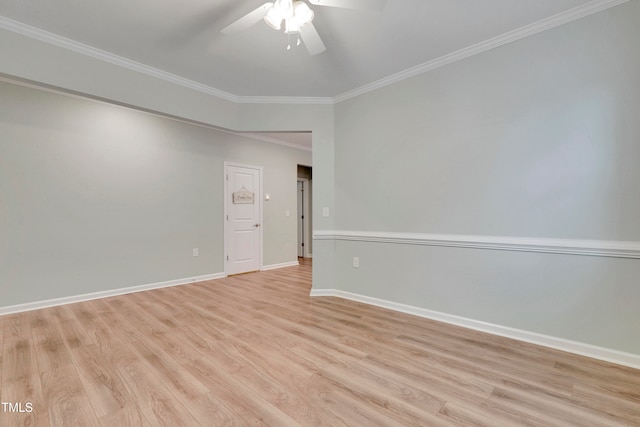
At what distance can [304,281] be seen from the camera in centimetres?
484

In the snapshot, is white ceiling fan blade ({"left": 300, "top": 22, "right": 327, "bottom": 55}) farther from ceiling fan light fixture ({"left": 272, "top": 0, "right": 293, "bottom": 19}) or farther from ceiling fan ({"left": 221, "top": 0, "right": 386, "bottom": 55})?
ceiling fan light fixture ({"left": 272, "top": 0, "right": 293, "bottom": 19})

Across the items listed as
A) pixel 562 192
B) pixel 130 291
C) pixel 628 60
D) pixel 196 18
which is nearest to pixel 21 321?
pixel 130 291

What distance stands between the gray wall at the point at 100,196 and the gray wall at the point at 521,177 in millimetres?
2955

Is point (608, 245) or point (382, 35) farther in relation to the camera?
point (382, 35)

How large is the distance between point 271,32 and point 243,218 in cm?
355

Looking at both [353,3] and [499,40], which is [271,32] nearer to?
[353,3]

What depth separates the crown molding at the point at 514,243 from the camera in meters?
2.13

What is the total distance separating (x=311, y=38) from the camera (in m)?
2.17

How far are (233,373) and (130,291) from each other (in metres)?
2.96

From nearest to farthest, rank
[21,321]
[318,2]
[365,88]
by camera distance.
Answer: [318,2] < [21,321] < [365,88]

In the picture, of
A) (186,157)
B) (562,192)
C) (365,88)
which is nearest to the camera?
(562,192)

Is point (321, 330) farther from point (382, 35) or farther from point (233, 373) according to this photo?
point (382, 35)

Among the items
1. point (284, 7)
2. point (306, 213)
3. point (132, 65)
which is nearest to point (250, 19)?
point (284, 7)

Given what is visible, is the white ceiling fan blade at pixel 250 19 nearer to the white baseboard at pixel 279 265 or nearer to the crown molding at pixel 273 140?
the crown molding at pixel 273 140
